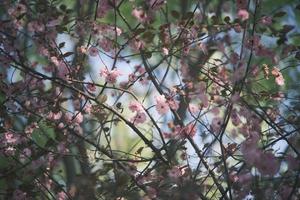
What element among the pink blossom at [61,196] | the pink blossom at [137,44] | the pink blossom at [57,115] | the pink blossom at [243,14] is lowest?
the pink blossom at [61,196]

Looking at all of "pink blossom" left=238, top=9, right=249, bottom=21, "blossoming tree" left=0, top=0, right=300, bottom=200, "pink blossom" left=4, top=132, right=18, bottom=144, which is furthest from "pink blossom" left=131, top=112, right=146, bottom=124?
"pink blossom" left=238, top=9, right=249, bottom=21

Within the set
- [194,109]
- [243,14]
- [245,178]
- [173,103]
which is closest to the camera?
[245,178]

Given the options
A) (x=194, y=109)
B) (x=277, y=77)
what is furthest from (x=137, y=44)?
(x=277, y=77)

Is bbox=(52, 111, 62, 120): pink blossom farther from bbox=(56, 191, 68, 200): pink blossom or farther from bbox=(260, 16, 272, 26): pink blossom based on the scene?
bbox=(260, 16, 272, 26): pink blossom

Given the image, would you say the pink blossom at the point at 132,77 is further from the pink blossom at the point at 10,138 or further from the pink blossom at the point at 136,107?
the pink blossom at the point at 10,138

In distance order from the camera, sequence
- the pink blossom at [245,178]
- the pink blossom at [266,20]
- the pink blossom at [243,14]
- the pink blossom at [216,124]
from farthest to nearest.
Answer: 1. the pink blossom at [266,20]
2. the pink blossom at [216,124]
3. the pink blossom at [243,14]
4. the pink blossom at [245,178]

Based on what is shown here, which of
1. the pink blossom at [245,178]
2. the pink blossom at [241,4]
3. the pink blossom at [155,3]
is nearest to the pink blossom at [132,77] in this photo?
the pink blossom at [155,3]

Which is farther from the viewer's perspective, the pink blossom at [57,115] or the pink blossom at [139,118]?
the pink blossom at [57,115]

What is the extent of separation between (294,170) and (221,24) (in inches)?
60.1

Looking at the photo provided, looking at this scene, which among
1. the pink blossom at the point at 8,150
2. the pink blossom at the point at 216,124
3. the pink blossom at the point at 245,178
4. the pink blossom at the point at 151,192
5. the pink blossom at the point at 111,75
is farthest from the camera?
the pink blossom at the point at 111,75

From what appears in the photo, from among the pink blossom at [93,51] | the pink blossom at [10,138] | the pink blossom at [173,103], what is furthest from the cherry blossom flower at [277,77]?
the pink blossom at [10,138]

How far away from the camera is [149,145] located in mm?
3760

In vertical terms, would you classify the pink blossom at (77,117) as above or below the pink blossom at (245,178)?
above

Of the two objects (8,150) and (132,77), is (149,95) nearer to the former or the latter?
(132,77)
